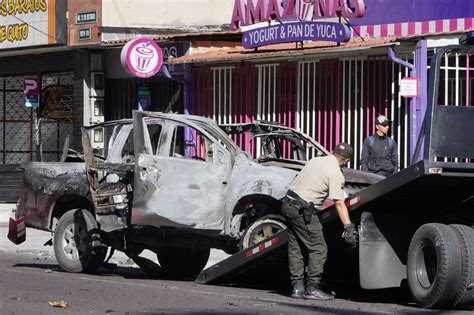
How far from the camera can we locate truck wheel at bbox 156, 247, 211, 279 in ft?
47.2

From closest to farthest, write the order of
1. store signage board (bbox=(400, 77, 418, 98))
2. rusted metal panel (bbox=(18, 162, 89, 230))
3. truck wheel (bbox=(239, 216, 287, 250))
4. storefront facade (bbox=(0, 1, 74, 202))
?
truck wheel (bbox=(239, 216, 287, 250)), rusted metal panel (bbox=(18, 162, 89, 230)), store signage board (bbox=(400, 77, 418, 98)), storefront facade (bbox=(0, 1, 74, 202))

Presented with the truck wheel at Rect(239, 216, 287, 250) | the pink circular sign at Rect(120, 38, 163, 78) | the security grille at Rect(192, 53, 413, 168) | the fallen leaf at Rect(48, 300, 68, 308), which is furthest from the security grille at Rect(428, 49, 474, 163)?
the fallen leaf at Rect(48, 300, 68, 308)

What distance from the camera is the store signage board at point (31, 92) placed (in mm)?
26703

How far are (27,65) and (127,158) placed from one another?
14.8 m

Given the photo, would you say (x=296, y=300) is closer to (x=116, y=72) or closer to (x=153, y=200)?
(x=153, y=200)

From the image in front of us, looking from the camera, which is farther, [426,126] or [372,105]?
[372,105]

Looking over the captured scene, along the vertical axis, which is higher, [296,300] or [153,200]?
[153,200]

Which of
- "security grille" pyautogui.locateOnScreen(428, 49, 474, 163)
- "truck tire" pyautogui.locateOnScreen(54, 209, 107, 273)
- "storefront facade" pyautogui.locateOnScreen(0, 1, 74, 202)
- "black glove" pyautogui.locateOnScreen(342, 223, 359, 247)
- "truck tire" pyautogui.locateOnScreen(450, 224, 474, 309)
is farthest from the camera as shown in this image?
"storefront facade" pyautogui.locateOnScreen(0, 1, 74, 202)

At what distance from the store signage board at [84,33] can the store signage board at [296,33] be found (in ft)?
17.8

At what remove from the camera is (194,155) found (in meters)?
14.0

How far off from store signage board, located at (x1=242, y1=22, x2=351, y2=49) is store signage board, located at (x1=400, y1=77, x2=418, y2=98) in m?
1.37

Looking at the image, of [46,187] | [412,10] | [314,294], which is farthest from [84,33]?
[314,294]

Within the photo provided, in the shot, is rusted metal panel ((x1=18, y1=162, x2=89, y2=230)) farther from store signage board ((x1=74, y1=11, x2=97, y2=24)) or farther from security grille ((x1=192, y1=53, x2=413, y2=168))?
store signage board ((x1=74, y1=11, x2=97, y2=24))

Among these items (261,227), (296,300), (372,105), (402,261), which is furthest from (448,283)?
(372,105)
